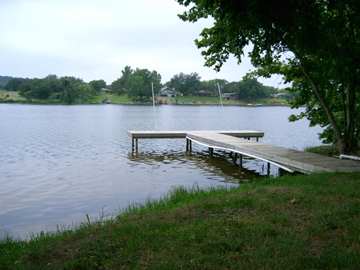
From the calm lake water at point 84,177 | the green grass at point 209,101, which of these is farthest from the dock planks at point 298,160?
the green grass at point 209,101

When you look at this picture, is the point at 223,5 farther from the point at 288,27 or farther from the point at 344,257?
the point at 344,257

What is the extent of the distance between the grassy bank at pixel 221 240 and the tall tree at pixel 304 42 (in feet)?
10.3

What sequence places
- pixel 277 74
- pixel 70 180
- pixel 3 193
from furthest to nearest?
pixel 277 74 → pixel 70 180 → pixel 3 193

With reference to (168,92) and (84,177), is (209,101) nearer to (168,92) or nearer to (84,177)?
(168,92)

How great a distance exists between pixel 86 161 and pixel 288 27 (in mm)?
16708

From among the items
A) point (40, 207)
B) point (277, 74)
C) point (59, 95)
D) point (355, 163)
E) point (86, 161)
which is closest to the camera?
point (40, 207)

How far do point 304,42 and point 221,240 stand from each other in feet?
14.5

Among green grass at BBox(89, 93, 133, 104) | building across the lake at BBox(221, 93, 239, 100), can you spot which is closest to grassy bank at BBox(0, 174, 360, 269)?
green grass at BBox(89, 93, 133, 104)

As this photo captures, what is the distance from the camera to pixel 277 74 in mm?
18938

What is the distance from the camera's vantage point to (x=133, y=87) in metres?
144

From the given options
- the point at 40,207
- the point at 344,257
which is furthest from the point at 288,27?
the point at 40,207

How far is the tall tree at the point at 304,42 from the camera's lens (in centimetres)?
712

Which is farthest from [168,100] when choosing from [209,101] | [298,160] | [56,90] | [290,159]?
[298,160]

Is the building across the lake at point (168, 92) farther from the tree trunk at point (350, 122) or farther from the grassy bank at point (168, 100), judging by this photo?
the tree trunk at point (350, 122)
